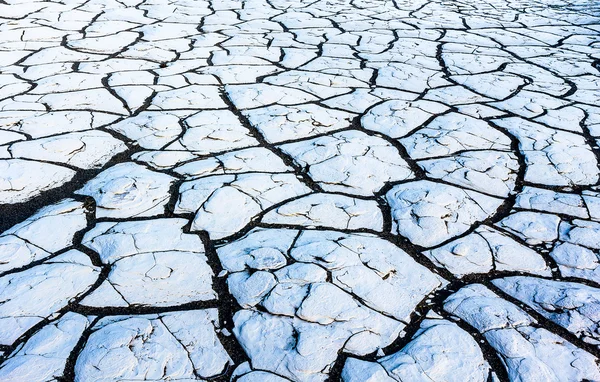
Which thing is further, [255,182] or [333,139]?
[333,139]

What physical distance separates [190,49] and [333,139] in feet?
5.78

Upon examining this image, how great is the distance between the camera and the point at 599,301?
150cm

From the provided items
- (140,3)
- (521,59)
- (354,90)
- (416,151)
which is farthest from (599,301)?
(140,3)

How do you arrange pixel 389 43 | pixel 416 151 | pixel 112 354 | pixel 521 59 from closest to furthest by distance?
pixel 112 354 → pixel 416 151 → pixel 521 59 → pixel 389 43

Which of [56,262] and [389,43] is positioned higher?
[56,262]

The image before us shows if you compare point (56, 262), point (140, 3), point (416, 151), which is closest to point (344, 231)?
point (416, 151)

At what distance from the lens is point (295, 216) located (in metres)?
1.88

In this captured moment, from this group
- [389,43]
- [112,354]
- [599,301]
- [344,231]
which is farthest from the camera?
[389,43]

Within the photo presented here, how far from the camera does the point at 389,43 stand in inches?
160

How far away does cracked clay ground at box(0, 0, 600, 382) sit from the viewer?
4.40 ft

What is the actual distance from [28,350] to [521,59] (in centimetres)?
352

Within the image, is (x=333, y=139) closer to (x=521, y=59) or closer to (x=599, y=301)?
(x=599, y=301)

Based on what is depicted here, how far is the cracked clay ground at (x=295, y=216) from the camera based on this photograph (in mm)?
1340

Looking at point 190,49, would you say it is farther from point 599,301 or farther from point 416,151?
point 599,301
